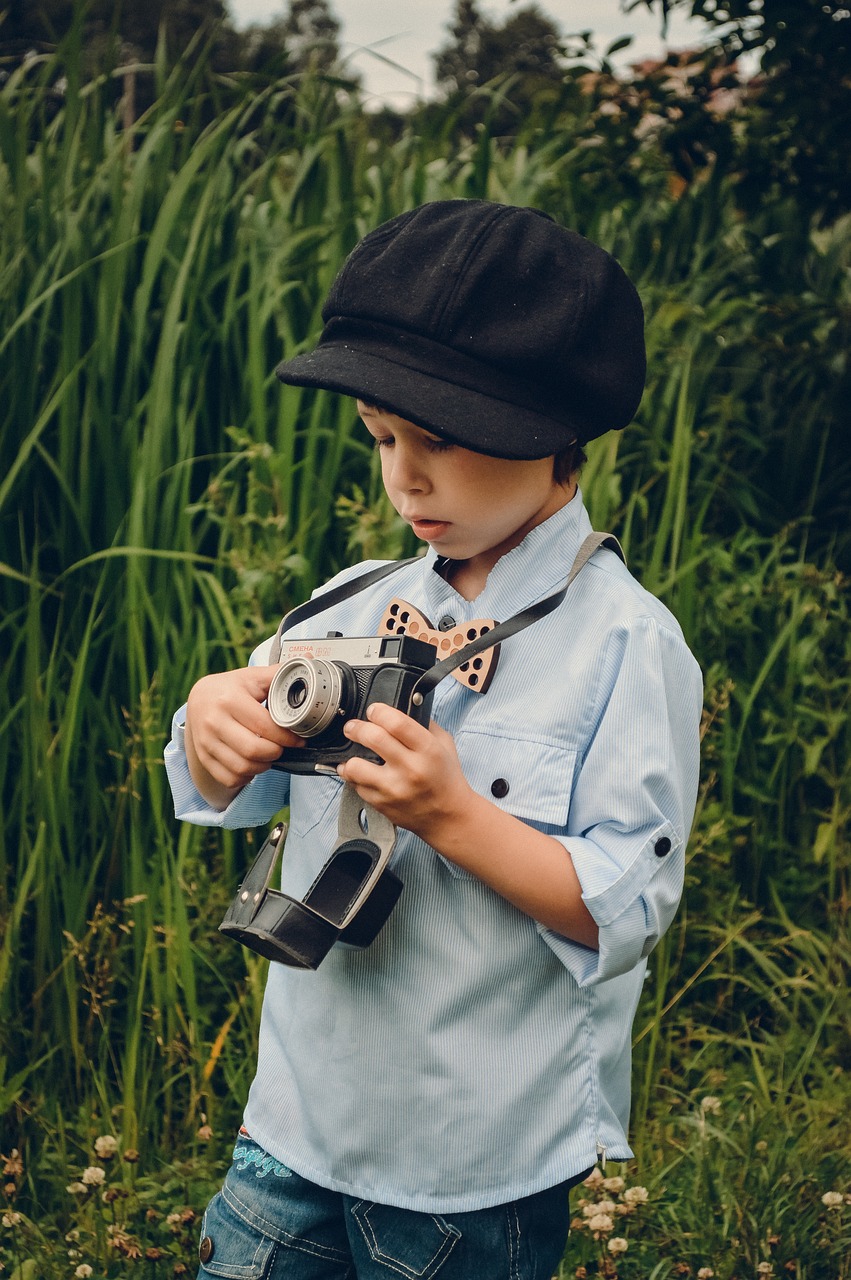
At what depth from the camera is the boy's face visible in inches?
49.8

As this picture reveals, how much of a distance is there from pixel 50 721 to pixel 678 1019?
1366 mm

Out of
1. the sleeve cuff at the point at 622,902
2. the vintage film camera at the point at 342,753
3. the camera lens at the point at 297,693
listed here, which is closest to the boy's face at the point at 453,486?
the vintage film camera at the point at 342,753

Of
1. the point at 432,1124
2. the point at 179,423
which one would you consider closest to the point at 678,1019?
the point at 432,1124

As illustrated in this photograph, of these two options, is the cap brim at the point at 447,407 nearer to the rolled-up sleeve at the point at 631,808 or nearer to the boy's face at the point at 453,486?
the boy's face at the point at 453,486

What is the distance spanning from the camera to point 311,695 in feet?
3.86

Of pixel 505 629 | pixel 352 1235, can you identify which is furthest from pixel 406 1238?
pixel 505 629

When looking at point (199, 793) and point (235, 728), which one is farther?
point (199, 793)

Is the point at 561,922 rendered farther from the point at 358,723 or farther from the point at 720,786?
the point at 720,786

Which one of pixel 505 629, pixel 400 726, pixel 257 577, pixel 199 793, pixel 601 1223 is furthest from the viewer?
pixel 257 577

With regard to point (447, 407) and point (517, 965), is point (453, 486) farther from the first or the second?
point (517, 965)

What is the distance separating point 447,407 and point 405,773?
0.35 meters

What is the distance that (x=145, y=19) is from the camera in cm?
2580

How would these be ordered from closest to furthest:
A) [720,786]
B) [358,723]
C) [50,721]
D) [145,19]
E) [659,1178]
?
[358,723] → [659,1178] → [50,721] → [720,786] → [145,19]

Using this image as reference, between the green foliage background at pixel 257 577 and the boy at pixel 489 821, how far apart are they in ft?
2.61
